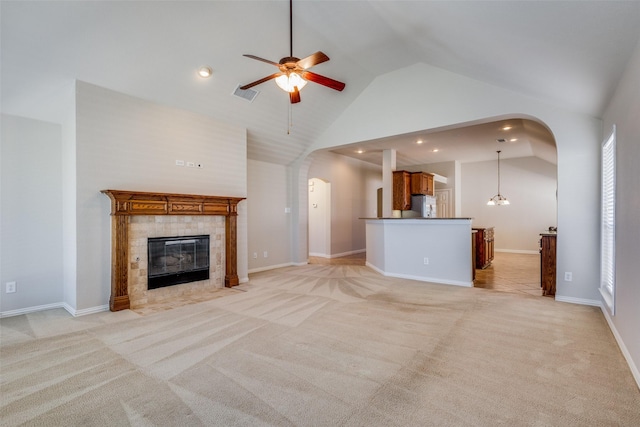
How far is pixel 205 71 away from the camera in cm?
407

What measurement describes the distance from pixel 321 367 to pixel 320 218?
21.4 feet

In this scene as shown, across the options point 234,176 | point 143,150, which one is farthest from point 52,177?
point 234,176

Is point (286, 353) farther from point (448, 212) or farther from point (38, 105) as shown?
point (448, 212)

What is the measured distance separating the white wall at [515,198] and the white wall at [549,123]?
492 centimetres

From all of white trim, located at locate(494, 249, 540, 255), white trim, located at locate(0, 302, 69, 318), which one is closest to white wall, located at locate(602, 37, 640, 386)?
white trim, located at locate(0, 302, 69, 318)

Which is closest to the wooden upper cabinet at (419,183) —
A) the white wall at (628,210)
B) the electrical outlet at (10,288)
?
the white wall at (628,210)

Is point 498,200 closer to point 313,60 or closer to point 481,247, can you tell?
point 481,247

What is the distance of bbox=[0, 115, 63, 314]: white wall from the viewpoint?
12.4ft

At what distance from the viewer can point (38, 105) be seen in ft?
12.2

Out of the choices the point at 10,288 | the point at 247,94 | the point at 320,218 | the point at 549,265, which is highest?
the point at 247,94

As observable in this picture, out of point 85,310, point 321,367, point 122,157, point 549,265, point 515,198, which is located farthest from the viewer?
point 515,198

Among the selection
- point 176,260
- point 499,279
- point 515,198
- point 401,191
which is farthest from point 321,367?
point 515,198

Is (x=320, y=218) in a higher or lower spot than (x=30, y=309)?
higher

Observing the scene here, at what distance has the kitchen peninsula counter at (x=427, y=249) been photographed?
16.7ft
